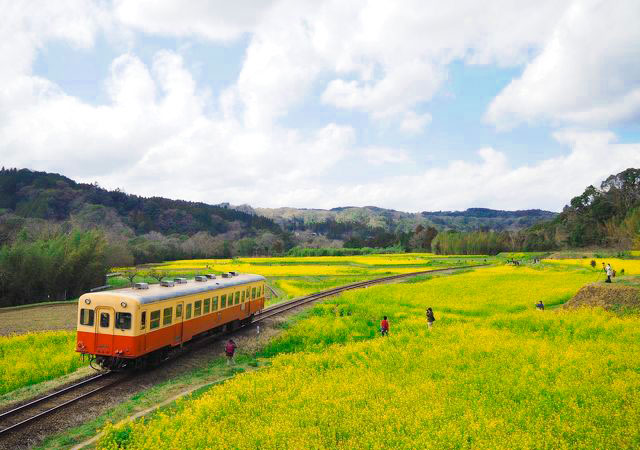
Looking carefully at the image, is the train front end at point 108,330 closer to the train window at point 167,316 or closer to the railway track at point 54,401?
the railway track at point 54,401

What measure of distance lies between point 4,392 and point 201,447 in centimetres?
1051

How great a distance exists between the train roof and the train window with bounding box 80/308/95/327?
63 cm

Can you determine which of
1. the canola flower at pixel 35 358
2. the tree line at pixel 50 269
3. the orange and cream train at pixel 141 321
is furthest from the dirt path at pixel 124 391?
the tree line at pixel 50 269

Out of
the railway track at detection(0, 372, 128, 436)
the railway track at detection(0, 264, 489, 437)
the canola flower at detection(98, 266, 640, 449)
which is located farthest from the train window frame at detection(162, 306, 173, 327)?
the canola flower at detection(98, 266, 640, 449)

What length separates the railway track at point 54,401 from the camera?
12.5 m

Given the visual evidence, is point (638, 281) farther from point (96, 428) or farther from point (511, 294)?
point (96, 428)

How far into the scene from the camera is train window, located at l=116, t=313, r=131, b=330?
16.2 m

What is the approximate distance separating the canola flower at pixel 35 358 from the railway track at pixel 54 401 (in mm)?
2670

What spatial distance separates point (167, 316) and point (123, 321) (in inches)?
85.1

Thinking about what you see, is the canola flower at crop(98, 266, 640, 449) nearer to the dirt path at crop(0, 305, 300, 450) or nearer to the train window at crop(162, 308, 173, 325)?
the dirt path at crop(0, 305, 300, 450)

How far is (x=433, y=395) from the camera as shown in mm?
13016

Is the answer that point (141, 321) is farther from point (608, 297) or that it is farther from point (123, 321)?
point (608, 297)

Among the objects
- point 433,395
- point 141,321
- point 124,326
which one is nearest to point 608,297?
point 433,395

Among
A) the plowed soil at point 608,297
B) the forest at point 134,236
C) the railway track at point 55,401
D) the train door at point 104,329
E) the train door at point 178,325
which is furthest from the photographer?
the forest at point 134,236
